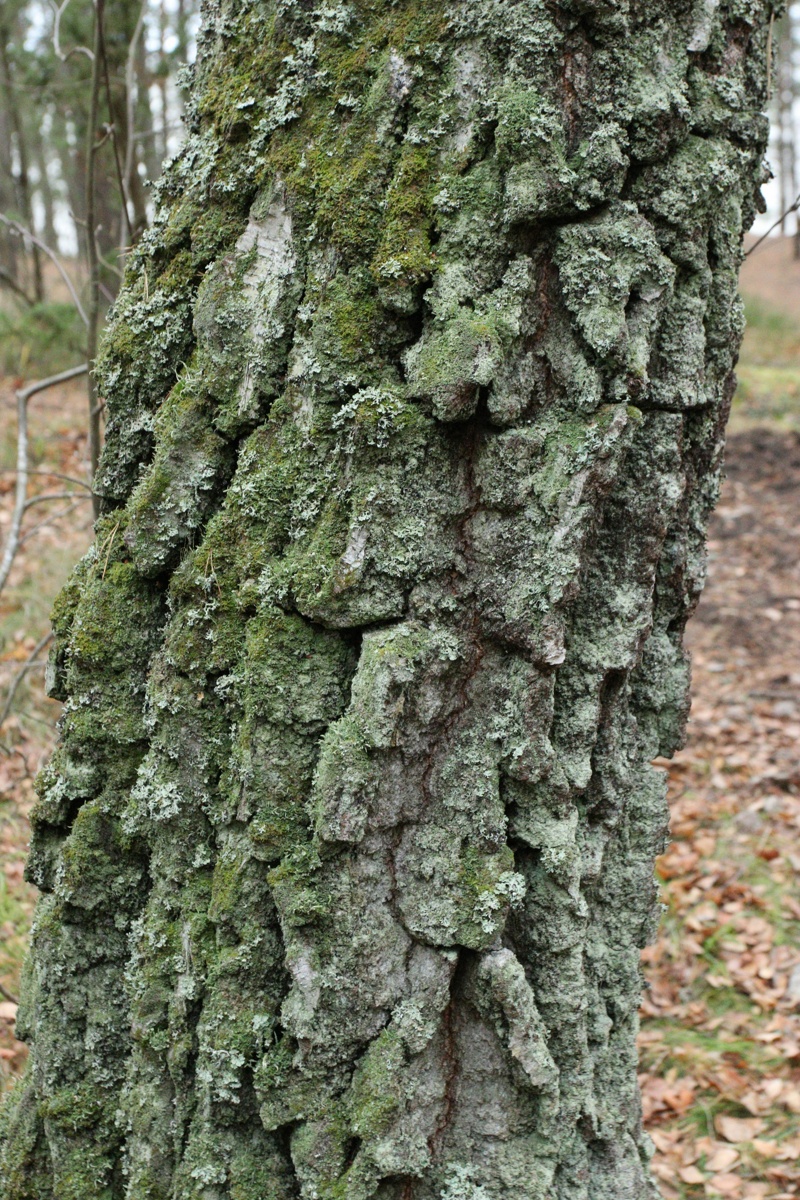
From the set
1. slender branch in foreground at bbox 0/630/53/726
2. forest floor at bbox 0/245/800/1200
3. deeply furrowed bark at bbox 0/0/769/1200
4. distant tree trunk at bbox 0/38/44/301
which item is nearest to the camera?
deeply furrowed bark at bbox 0/0/769/1200

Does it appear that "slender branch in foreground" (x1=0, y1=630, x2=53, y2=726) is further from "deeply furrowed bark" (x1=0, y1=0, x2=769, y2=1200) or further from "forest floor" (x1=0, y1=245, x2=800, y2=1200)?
"deeply furrowed bark" (x1=0, y1=0, x2=769, y2=1200)

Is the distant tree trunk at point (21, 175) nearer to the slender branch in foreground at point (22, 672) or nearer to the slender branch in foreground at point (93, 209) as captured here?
the slender branch in foreground at point (93, 209)

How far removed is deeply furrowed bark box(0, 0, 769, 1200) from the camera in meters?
1.40

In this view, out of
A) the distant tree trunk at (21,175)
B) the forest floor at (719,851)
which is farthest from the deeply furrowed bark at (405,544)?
the distant tree trunk at (21,175)

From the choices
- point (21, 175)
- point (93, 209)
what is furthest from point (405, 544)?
point (21, 175)

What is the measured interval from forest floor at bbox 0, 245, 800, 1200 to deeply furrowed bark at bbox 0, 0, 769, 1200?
127cm

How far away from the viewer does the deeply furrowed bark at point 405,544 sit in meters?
1.40

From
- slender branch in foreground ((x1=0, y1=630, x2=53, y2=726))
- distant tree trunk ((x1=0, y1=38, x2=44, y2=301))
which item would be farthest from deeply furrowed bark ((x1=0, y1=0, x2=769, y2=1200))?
distant tree trunk ((x1=0, y1=38, x2=44, y2=301))

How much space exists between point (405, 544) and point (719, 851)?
3066 mm

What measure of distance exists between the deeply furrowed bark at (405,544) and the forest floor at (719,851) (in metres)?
1.27

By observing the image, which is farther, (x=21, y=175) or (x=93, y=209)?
(x=21, y=175)

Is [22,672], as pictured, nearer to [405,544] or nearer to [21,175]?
[405,544]

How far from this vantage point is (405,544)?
142cm

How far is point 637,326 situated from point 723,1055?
2450 mm
